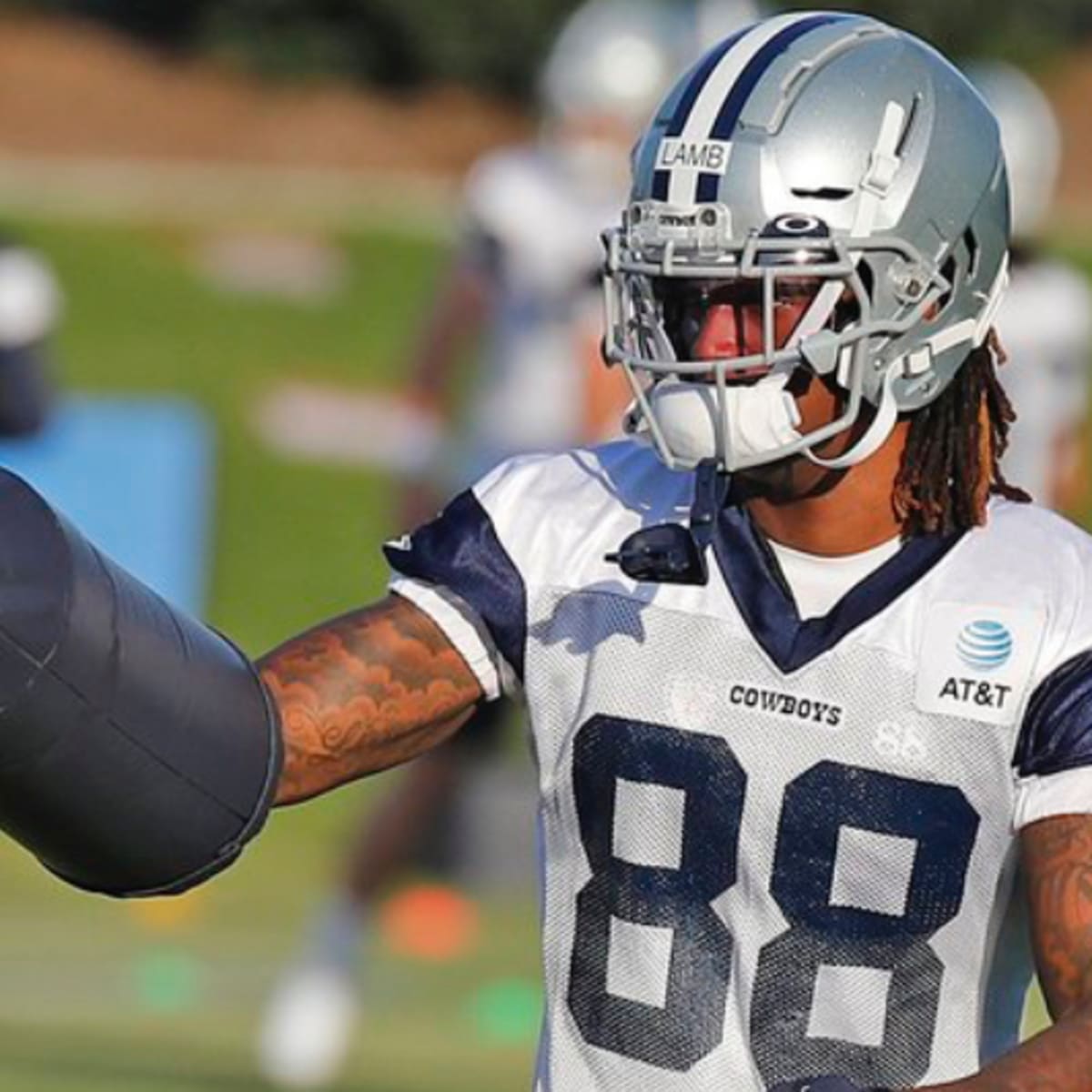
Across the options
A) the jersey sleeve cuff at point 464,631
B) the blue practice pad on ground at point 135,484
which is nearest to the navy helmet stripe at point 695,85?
the jersey sleeve cuff at point 464,631

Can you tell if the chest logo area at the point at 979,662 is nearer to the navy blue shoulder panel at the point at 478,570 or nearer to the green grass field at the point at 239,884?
the navy blue shoulder panel at the point at 478,570

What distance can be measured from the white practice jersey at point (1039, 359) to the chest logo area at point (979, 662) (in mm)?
3860

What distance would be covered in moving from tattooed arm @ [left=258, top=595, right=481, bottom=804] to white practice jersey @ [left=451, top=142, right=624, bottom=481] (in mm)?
4194

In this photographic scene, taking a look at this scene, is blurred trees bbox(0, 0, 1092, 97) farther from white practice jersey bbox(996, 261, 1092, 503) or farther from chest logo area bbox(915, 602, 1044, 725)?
chest logo area bbox(915, 602, 1044, 725)

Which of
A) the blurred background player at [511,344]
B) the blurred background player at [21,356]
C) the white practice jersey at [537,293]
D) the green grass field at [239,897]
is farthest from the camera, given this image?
the blurred background player at [21,356]

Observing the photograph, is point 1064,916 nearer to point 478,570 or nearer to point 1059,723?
point 1059,723

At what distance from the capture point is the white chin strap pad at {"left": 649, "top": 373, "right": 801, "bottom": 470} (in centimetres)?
361

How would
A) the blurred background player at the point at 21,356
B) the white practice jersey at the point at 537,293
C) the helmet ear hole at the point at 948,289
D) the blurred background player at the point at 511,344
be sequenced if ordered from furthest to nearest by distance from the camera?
the blurred background player at the point at 21,356, the white practice jersey at the point at 537,293, the blurred background player at the point at 511,344, the helmet ear hole at the point at 948,289

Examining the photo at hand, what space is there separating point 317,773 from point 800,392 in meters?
0.60

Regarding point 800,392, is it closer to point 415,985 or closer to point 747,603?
point 747,603

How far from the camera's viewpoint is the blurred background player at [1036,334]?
300 inches

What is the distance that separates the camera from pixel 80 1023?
7.97m

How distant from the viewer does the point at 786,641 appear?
3.72m

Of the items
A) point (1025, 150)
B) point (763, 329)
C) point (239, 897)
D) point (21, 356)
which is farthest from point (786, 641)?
point (239, 897)
